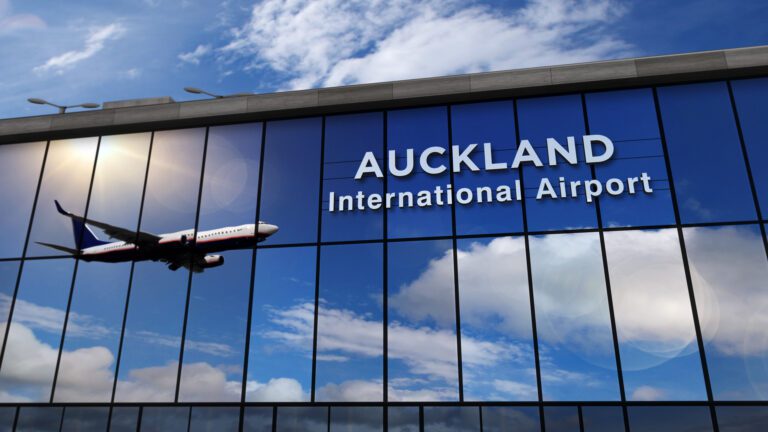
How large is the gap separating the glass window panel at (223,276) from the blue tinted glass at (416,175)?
4.85 metres

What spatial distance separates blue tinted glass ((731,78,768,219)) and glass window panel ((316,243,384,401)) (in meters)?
11.7

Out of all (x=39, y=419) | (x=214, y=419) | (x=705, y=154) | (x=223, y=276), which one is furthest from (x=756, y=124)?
(x=39, y=419)

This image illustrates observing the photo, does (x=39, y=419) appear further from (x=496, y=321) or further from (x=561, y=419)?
(x=561, y=419)

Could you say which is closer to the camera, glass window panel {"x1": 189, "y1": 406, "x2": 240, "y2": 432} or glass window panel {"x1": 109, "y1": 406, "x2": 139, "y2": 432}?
glass window panel {"x1": 189, "y1": 406, "x2": 240, "y2": 432}

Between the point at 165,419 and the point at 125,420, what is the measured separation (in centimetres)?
135

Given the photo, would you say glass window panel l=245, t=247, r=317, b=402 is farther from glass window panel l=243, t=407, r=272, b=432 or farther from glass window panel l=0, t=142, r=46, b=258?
glass window panel l=0, t=142, r=46, b=258

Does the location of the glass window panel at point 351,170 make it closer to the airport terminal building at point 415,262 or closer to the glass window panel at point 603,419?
the airport terminal building at point 415,262

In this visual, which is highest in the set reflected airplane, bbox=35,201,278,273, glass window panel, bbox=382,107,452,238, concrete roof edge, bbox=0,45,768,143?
concrete roof edge, bbox=0,45,768,143

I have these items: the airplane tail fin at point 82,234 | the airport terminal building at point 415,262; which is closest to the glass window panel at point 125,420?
the airport terminal building at point 415,262

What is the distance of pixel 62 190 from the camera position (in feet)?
79.0

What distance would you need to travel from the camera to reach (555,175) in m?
20.7

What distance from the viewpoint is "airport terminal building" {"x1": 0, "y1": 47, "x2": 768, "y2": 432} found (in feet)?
60.3

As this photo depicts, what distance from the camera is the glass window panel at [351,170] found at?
2117 cm

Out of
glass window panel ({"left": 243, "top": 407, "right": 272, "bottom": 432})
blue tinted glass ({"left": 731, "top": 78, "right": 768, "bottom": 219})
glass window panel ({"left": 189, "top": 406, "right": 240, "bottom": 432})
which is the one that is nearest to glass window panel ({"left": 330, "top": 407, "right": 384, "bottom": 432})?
glass window panel ({"left": 243, "top": 407, "right": 272, "bottom": 432})
